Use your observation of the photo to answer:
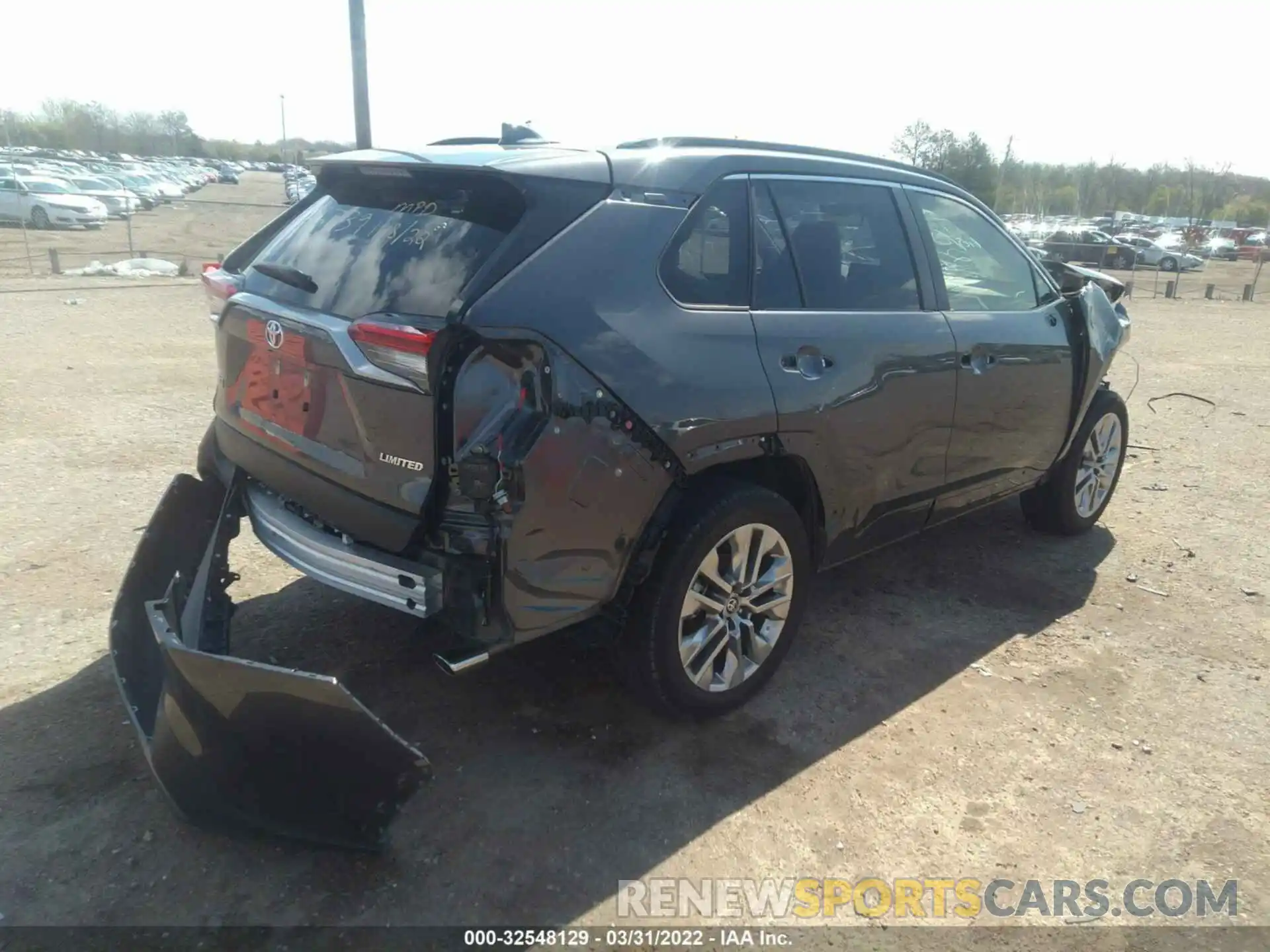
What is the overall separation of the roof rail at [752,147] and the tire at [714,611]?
47.9 inches

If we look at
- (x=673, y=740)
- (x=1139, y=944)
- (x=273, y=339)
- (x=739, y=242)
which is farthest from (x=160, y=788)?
(x=1139, y=944)

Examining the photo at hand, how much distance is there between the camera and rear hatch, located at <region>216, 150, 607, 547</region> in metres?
2.64

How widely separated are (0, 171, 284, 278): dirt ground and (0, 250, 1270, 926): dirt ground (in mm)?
12371

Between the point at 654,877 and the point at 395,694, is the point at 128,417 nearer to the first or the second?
the point at 395,694

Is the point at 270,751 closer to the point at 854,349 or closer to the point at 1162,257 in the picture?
the point at 854,349

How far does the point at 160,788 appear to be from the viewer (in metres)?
2.66

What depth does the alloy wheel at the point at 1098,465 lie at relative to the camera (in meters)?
5.17

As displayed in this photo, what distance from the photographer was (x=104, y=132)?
70.6 m

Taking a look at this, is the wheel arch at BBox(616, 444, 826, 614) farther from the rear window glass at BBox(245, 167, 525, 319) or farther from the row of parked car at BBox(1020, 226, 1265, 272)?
the row of parked car at BBox(1020, 226, 1265, 272)

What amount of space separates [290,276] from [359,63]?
694 centimetres

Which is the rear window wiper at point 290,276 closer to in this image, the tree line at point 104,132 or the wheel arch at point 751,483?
the wheel arch at point 751,483

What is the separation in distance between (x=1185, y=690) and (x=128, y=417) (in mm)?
6818

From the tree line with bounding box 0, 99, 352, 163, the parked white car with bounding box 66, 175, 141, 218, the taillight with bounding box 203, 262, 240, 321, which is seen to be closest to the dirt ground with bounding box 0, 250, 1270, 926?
the taillight with bounding box 203, 262, 240, 321

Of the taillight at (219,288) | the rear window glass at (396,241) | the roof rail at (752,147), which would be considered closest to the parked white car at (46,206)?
the taillight at (219,288)
